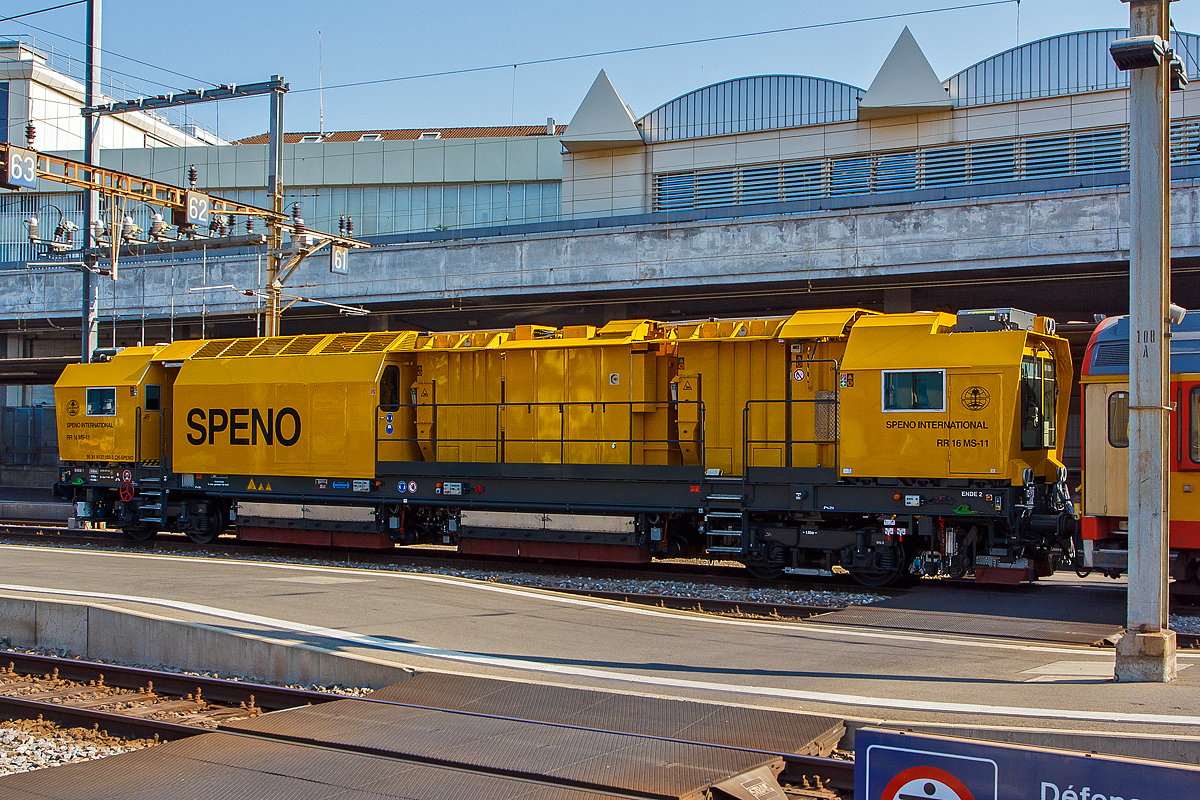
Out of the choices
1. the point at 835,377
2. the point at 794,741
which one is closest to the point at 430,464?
the point at 835,377

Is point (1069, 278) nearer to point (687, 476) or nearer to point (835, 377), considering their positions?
point (835, 377)

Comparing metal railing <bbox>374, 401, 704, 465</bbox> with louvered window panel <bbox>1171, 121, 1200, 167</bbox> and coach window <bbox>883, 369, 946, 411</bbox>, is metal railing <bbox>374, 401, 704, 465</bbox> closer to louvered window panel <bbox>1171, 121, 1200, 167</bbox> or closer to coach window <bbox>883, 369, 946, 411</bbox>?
coach window <bbox>883, 369, 946, 411</bbox>

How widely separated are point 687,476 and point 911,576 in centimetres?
368

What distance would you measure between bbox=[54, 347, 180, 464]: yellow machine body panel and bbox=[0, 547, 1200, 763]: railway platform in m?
6.61

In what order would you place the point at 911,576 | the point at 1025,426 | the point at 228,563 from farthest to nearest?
1. the point at 228,563
2. the point at 911,576
3. the point at 1025,426

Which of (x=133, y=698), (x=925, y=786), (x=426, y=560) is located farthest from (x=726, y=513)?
(x=925, y=786)

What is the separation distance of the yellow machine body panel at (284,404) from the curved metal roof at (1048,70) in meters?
23.2

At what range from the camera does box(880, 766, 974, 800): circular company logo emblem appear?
3.88 m

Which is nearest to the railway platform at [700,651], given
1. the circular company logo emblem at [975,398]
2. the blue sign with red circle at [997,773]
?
the circular company logo emblem at [975,398]

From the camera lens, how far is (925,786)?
391 cm

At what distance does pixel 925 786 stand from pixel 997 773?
0.92 ft

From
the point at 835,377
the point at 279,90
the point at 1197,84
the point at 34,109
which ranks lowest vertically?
the point at 835,377

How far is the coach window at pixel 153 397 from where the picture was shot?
20969 millimetres

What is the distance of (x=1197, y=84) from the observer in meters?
28.4
